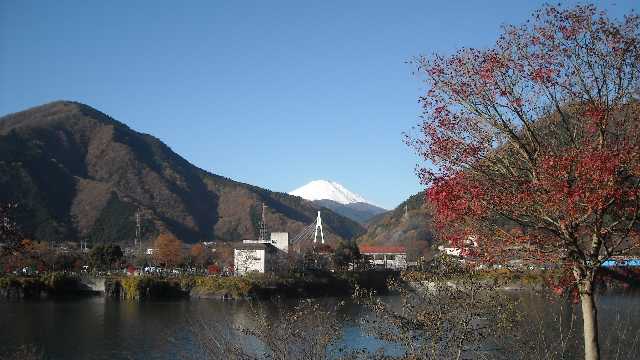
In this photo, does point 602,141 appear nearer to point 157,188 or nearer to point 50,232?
point 50,232

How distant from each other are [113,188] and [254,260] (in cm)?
8347

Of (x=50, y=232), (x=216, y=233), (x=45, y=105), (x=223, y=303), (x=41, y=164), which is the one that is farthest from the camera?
(x=45, y=105)

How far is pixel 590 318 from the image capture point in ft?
21.6

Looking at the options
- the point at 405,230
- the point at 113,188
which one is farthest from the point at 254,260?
the point at 113,188

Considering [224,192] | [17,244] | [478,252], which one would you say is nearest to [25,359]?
[17,244]

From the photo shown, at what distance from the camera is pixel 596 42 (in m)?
6.70

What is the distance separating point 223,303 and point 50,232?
6641 centimetres

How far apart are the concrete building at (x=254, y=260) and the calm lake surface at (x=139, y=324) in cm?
1317

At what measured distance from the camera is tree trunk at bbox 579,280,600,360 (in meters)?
6.57

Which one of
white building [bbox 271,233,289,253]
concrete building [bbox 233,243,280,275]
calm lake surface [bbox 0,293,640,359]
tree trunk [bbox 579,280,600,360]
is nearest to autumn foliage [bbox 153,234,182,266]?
concrete building [bbox 233,243,280,275]

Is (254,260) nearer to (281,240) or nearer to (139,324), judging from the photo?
(281,240)

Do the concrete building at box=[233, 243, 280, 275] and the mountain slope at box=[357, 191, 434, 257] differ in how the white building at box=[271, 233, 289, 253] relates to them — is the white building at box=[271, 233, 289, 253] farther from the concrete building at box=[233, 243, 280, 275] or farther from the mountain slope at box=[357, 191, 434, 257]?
the mountain slope at box=[357, 191, 434, 257]

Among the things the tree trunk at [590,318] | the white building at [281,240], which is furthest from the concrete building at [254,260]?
the tree trunk at [590,318]

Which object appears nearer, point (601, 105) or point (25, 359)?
point (601, 105)
